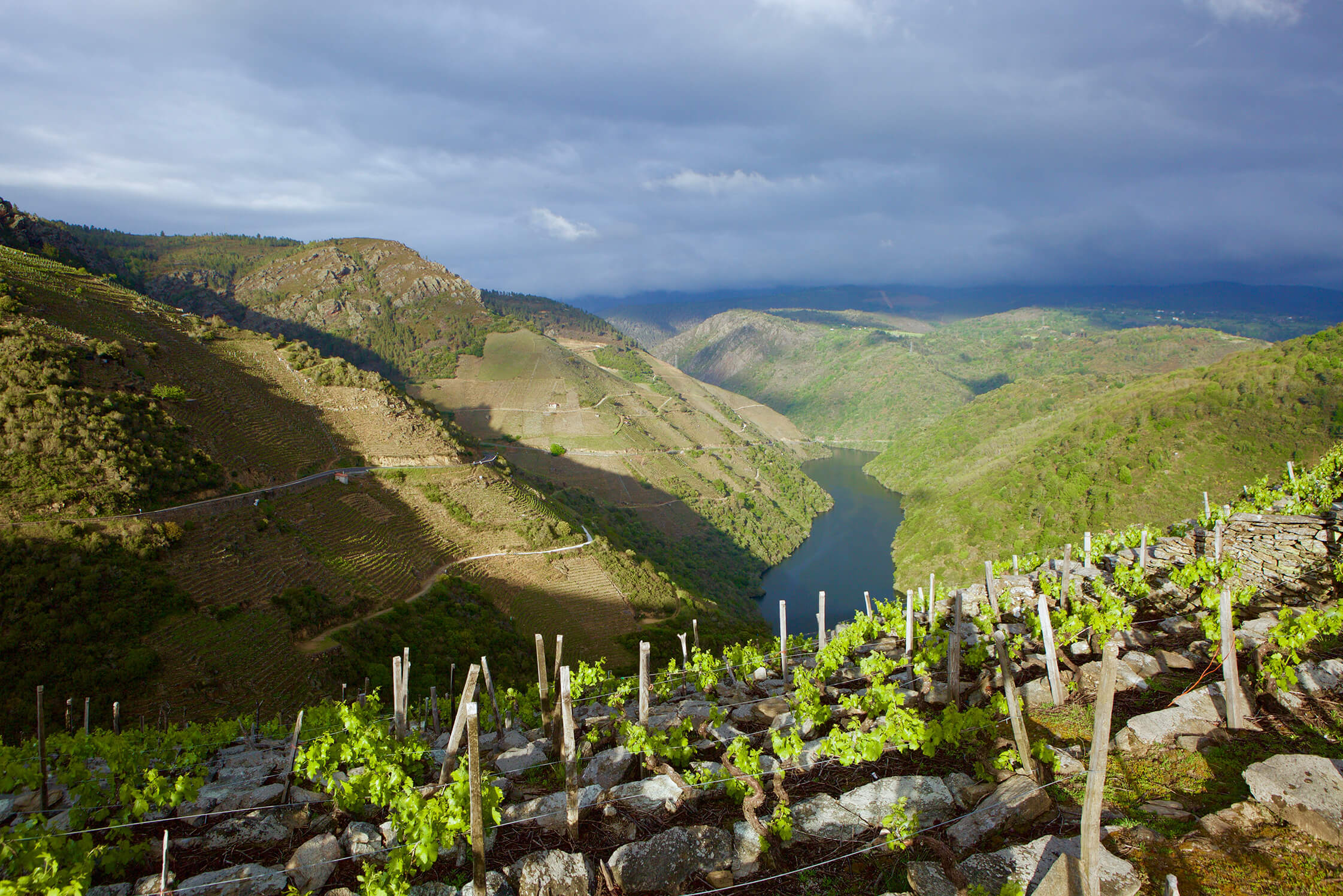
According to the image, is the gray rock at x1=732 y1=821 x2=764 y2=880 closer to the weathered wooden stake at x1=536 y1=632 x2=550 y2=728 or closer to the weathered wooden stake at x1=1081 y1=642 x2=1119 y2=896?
the weathered wooden stake at x1=1081 y1=642 x2=1119 y2=896

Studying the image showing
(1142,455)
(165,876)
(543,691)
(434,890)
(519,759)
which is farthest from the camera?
(1142,455)

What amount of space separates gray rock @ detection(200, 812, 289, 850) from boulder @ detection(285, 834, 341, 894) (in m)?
0.56

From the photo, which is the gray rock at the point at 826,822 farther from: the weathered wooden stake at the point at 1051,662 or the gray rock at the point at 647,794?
the weathered wooden stake at the point at 1051,662

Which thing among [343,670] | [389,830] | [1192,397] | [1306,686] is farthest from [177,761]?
[1192,397]

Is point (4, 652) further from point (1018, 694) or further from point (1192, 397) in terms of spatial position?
point (1192, 397)

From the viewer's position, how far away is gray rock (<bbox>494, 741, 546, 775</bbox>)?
8.88 m

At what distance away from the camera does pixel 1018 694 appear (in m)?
8.98

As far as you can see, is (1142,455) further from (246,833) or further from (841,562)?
(246,833)

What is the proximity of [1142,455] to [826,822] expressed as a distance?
224ft

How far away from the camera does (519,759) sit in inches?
362

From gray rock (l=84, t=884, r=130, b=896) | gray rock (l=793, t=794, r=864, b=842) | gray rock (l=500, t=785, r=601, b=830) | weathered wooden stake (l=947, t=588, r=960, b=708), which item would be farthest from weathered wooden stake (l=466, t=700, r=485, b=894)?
weathered wooden stake (l=947, t=588, r=960, b=708)

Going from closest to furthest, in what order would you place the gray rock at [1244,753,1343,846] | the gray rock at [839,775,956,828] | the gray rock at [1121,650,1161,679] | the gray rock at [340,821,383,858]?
the gray rock at [1244,753,1343,846]
the gray rock at [340,821,383,858]
the gray rock at [839,775,956,828]
the gray rock at [1121,650,1161,679]

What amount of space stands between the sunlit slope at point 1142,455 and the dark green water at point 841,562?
6.05 meters

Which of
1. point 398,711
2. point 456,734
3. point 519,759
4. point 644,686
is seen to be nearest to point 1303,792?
point 644,686
